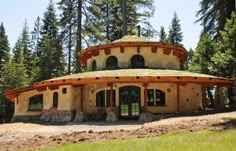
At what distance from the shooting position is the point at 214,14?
112 feet

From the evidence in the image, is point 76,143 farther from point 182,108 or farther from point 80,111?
point 182,108

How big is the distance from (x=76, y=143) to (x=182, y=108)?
13.8 m

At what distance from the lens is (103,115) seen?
2317 cm

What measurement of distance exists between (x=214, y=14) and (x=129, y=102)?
15.6m

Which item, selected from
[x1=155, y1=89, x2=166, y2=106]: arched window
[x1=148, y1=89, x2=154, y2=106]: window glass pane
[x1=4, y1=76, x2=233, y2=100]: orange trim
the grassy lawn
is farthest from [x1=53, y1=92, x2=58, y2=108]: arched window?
the grassy lawn

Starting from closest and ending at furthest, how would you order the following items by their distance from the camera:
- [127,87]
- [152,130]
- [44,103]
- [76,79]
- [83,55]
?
[152,130] < [76,79] < [127,87] < [44,103] < [83,55]

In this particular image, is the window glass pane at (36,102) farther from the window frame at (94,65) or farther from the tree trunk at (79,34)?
the tree trunk at (79,34)

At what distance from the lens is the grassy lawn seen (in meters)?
9.37

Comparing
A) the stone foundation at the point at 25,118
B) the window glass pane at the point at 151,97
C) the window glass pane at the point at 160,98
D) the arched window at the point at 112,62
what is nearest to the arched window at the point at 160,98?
the window glass pane at the point at 160,98

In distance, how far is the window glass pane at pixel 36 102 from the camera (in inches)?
1074

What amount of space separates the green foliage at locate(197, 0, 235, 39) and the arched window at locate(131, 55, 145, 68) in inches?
351

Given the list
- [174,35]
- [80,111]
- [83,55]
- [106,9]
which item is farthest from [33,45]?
[80,111]

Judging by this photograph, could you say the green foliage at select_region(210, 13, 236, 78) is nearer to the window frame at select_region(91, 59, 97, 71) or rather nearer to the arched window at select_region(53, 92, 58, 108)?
the window frame at select_region(91, 59, 97, 71)

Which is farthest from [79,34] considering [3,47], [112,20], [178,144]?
[178,144]
